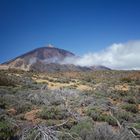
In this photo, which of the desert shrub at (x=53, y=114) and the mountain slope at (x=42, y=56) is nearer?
the desert shrub at (x=53, y=114)

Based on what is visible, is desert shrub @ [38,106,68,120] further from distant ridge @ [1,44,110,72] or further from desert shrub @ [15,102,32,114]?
distant ridge @ [1,44,110,72]

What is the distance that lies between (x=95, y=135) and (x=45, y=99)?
6.85 m

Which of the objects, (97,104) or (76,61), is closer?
(97,104)

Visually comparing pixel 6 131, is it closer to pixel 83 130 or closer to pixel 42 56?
pixel 83 130

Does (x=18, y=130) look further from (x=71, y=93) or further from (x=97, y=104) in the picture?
(x=71, y=93)

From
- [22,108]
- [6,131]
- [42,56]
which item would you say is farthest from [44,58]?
[6,131]

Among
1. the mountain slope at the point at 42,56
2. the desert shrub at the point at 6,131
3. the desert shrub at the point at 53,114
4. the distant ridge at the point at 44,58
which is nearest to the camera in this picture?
the desert shrub at the point at 6,131

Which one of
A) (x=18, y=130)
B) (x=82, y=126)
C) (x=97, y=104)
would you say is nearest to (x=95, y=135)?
(x=82, y=126)

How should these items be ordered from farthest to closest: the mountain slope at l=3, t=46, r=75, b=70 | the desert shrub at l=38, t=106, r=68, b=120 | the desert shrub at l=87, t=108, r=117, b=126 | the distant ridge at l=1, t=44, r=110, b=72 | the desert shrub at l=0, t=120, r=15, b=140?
the mountain slope at l=3, t=46, r=75, b=70, the distant ridge at l=1, t=44, r=110, b=72, the desert shrub at l=38, t=106, r=68, b=120, the desert shrub at l=87, t=108, r=117, b=126, the desert shrub at l=0, t=120, r=15, b=140

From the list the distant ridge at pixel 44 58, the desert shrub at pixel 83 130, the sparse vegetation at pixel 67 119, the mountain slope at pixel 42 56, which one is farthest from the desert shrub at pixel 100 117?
the mountain slope at pixel 42 56

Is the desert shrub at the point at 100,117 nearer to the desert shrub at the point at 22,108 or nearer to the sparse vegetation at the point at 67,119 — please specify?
the sparse vegetation at the point at 67,119

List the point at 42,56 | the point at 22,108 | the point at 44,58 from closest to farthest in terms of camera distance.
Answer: the point at 22,108 < the point at 44,58 < the point at 42,56

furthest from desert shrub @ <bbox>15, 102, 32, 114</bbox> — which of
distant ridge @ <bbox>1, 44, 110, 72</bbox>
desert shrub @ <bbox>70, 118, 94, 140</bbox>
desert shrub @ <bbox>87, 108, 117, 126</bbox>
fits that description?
distant ridge @ <bbox>1, 44, 110, 72</bbox>

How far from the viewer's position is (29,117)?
931cm
